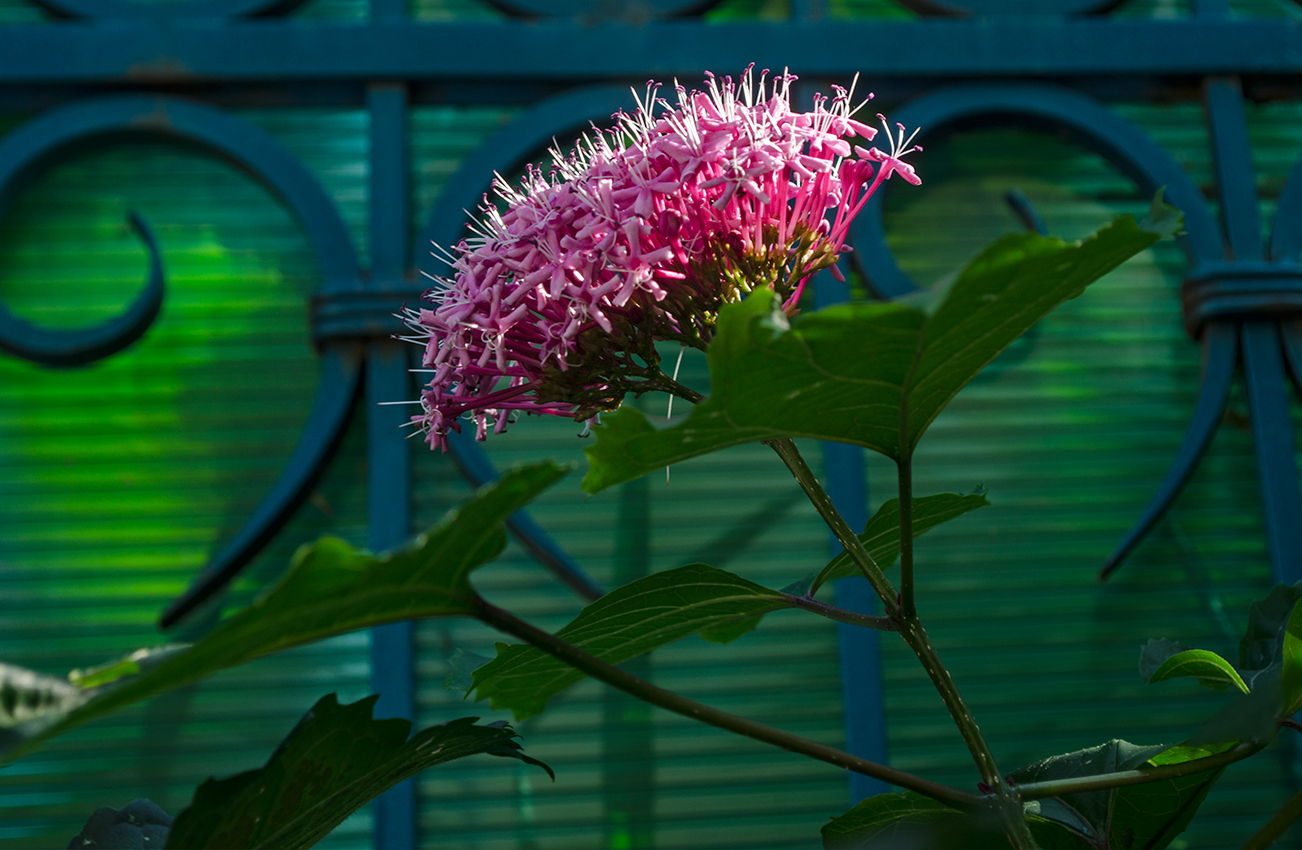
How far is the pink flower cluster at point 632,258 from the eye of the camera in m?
0.42

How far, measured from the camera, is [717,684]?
4.15 feet

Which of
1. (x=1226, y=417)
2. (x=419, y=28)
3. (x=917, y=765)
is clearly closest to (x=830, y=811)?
(x=917, y=765)

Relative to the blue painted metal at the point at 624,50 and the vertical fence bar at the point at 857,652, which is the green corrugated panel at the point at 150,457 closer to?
the blue painted metal at the point at 624,50

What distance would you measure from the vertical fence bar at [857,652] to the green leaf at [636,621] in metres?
0.78

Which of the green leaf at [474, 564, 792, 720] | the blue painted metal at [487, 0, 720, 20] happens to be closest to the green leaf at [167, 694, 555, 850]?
the green leaf at [474, 564, 792, 720]

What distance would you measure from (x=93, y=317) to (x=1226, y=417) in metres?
1.49

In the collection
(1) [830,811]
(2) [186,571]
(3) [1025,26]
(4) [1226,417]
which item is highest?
(3) [1025,26]

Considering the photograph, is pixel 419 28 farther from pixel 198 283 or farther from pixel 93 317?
pixel 93 317

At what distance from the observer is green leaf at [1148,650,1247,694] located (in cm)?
48

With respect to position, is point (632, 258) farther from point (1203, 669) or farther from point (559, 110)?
point (559, 110)

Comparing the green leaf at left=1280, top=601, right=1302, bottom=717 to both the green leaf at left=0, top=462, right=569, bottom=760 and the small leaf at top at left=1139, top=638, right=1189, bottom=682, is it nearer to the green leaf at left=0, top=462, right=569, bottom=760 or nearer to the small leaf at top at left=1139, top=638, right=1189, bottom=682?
the small leaf at top at left=1139, top=638, right=1189, bottom=682

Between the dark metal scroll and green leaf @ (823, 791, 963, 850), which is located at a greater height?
the dark metal scroll

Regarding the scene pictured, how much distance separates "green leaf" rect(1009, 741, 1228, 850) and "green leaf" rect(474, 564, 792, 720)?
6.8 inches

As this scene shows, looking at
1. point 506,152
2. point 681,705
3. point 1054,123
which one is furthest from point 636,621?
point 1054,123
